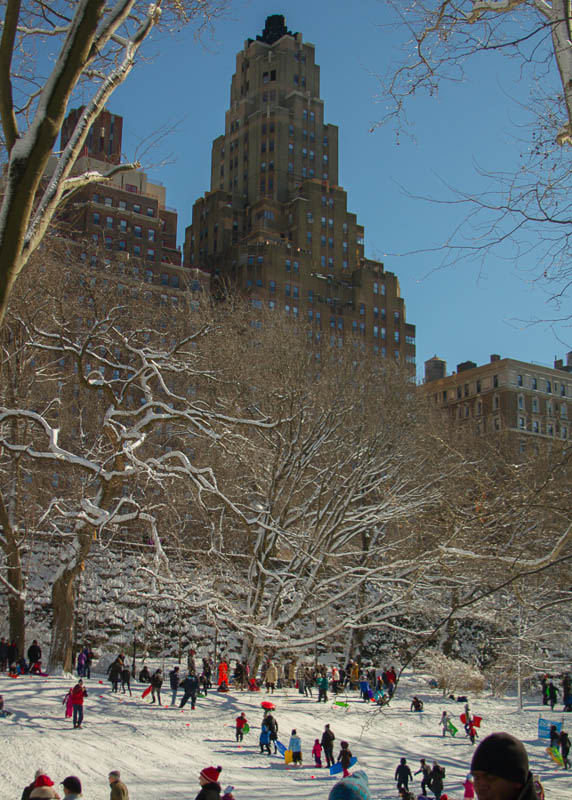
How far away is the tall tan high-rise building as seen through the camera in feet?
329

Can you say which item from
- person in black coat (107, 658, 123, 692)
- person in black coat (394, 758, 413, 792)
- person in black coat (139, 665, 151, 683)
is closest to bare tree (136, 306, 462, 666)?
person in black coat (107, 658, 123, 692)

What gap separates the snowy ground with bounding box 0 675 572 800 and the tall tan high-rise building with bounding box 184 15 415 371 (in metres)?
68.4

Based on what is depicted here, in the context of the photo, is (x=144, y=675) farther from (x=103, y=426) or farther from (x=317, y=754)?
(x=103, y=426)

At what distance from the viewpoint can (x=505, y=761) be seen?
2.55m

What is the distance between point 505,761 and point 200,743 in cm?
1941

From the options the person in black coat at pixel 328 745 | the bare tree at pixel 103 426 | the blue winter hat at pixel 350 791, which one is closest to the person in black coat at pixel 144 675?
the bare tree at pixel 103 426

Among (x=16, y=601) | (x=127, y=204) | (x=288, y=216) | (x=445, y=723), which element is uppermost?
(x=288, y=216)

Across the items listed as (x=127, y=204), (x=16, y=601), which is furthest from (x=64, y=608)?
(x=127, y=204)

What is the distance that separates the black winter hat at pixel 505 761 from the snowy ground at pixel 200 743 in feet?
39.3

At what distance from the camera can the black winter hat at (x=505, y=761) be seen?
2545mm

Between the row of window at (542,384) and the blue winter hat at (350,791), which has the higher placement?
the row of window at (542,384)

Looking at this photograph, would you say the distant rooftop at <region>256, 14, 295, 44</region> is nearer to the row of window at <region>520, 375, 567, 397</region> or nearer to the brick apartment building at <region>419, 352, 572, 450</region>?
the brick apartment building at <region>419, 352, 572, 450</region>

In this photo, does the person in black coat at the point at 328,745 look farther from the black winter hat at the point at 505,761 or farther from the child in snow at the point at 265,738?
the black winter hat at the point at 505,761

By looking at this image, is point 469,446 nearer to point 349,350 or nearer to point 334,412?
point 349,350
